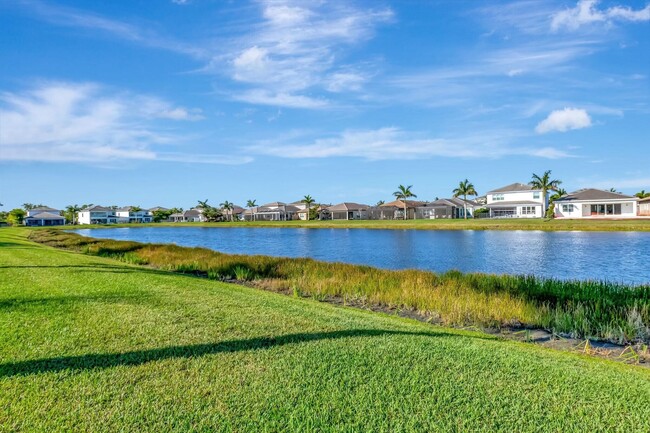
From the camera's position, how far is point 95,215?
132625mm

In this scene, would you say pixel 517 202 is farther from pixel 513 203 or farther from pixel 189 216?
pixel 189 216

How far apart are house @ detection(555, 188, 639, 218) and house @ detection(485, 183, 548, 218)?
556 cm

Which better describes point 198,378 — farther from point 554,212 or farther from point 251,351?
point 554,212

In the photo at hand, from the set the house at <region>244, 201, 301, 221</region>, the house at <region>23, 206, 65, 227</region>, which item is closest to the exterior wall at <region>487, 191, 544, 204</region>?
the house at <region>244, 201, 301, 221</region>

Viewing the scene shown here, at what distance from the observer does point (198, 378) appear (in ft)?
16.2

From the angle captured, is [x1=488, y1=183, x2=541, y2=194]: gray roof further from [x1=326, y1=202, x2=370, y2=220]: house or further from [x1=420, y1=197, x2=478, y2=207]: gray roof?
[x1=326, y1=202, x2=370, y2=220]: house

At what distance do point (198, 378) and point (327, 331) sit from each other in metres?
2.36

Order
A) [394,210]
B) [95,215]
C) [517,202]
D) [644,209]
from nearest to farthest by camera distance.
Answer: [644,209] → [517,202] → [394,210] → [95,215]

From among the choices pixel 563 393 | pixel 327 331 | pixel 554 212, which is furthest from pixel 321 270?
pixel 554 212

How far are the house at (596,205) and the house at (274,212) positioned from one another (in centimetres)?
7350

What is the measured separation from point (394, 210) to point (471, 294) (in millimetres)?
90057

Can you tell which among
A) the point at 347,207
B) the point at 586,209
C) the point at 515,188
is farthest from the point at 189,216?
the point at 586,209

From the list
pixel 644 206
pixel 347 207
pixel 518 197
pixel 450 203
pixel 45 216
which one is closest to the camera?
pixel 644 206

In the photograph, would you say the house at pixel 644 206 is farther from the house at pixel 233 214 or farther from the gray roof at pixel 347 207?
the house at pixel 233 214
